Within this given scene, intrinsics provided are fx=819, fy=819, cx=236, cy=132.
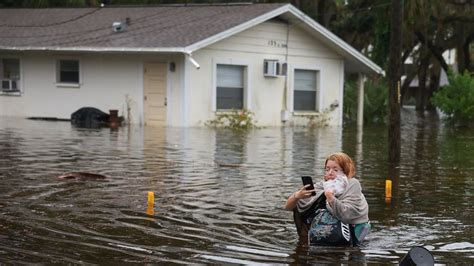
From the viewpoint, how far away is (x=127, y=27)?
2897cm

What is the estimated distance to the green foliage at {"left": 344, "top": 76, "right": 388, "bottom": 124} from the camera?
1449 inches

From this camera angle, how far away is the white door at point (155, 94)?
2683 cm

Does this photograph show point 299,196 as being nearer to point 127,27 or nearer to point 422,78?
point 127,27

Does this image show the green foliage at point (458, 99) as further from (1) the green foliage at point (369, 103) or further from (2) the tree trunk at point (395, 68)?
(2) the tree trunk at point (395, 68)

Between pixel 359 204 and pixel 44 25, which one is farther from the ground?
pixel 44 25

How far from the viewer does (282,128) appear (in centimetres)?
2850

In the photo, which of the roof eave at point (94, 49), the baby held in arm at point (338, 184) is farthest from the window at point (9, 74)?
the baby held in arm at point (338, 184)

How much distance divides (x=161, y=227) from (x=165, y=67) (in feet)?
60.9

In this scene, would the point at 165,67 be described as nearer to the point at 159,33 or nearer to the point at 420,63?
the point at 159,33

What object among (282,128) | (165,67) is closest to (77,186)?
(165,67)

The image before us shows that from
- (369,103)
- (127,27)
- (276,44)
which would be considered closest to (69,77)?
(127,27)

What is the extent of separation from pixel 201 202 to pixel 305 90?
68.0ft

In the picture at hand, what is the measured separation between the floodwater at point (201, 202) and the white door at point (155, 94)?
21.5 feet

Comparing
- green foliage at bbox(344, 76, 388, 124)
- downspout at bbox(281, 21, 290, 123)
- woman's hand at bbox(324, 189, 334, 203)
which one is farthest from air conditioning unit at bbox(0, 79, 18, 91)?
woman's hand at bbox(324, 189, 334, 203)
